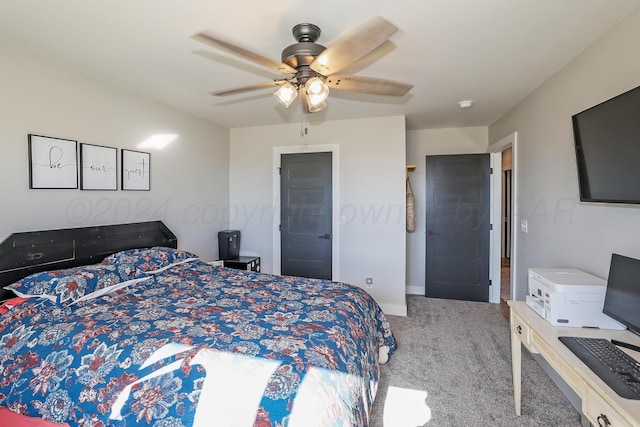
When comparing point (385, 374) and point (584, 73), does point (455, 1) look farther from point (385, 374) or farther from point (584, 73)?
point (385, 374)

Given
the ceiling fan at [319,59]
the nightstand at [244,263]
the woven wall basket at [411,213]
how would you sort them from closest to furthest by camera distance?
the ceiling fan at [319,59]
the nightstand at [244,263]
the woven wall basket at [411,213]

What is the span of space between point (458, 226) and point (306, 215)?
2184 mm

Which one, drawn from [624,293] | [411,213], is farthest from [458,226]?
[624,293]

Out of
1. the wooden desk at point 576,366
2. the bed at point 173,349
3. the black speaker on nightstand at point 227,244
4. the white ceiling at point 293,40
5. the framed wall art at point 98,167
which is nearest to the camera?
the wooden desk at point 576,366

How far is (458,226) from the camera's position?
428cm

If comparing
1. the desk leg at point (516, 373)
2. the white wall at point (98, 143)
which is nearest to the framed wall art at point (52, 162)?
the white wall at point (98, 143)

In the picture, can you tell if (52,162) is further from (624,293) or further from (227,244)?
(624,293)

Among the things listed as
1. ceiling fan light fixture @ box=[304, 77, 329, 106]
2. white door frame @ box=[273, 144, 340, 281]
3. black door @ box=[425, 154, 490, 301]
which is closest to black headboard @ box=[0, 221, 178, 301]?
white door frame @ box=[273, 144, 340, 281]

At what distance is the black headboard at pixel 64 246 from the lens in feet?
6.55

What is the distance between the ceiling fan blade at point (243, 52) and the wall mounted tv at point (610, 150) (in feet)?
5.74

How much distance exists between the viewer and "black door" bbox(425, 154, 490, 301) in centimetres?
419

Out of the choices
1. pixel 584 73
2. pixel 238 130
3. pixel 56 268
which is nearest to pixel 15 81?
pixel 56 268

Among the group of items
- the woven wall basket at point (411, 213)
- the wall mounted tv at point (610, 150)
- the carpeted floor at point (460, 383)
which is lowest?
the carpeted floor at point (460, 383)

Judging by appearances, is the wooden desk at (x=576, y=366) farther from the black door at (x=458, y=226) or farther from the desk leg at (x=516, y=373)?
the black door at (x=458, y=226)
